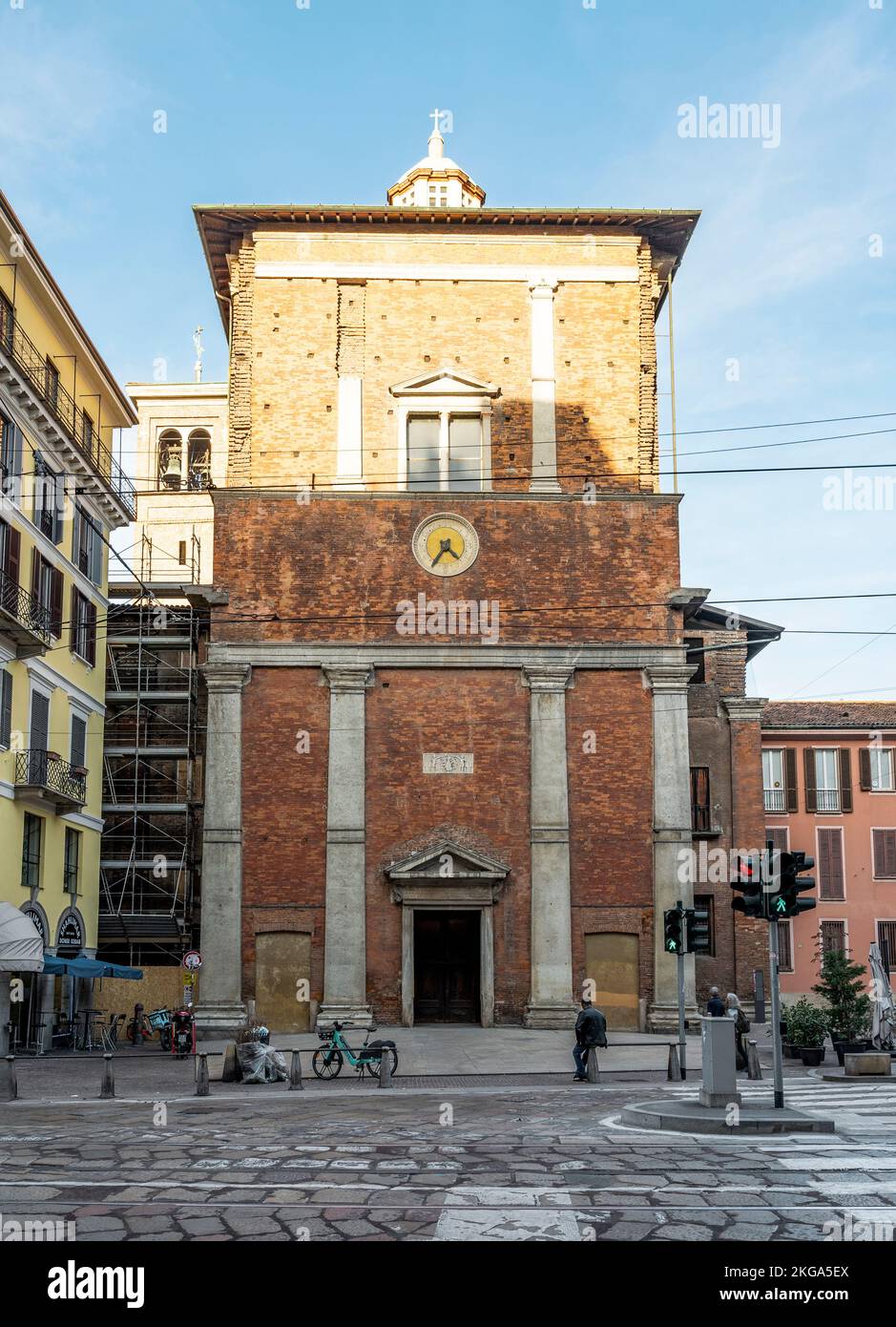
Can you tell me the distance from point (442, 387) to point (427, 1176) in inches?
983

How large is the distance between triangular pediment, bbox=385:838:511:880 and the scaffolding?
1169cm

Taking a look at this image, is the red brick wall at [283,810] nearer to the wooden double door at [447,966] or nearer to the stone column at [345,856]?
the stone column at [345,856]

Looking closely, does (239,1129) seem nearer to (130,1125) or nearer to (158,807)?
(130,1125)

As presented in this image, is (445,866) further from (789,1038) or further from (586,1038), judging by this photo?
(586,1038)

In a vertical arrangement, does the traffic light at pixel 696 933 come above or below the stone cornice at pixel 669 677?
below

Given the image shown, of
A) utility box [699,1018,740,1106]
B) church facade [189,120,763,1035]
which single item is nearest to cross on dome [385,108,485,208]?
church facade [189,120,763,1035]

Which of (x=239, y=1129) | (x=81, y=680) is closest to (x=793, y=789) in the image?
(x=81, y=680)

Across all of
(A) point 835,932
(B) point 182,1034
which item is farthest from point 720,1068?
(A) point 835,932

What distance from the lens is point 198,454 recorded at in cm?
6462

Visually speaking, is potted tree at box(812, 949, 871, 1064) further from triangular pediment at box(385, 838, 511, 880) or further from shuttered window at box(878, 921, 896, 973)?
shuttered window at box(878, 921, 896, 973)

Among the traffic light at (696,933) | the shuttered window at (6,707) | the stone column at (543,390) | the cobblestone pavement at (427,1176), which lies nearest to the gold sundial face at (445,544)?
the stone column at (543,390)

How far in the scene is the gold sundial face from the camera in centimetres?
3284

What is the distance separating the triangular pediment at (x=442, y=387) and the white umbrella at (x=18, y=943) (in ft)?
48.5

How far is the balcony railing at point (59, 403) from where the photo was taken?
101 ft
